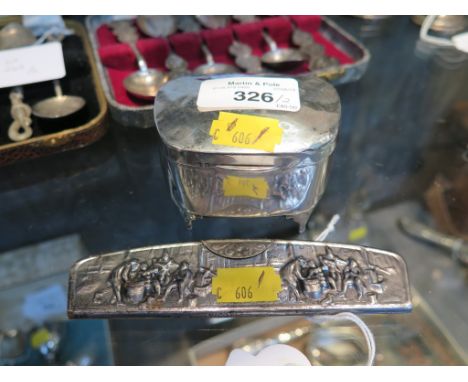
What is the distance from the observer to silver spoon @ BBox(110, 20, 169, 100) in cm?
81

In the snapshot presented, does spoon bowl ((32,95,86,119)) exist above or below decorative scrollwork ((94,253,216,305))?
above

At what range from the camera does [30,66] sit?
0.76 meters

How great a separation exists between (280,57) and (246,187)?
0.48 meters

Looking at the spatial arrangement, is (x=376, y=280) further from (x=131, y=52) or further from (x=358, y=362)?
(x=131, y=52)

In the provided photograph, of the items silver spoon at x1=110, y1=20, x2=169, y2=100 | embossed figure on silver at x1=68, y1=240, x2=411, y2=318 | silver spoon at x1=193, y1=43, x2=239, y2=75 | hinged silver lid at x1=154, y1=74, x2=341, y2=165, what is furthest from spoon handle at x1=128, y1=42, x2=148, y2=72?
embossed figure on silver at x1=68, y1=240, x2=411, y2=318

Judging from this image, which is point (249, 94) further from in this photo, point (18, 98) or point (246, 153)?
point (18, 98)

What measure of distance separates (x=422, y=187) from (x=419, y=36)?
0.50m

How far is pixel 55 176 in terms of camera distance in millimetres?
743

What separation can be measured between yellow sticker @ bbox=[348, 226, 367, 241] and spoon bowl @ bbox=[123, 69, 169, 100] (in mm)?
449

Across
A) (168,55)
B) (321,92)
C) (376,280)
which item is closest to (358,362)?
(376,280)

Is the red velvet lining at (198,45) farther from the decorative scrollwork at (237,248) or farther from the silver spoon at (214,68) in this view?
the decorative scrollwork at (237,248)

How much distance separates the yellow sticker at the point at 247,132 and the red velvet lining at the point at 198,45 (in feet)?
1.19

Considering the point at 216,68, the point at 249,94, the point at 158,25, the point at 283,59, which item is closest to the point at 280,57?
the point at 283,59

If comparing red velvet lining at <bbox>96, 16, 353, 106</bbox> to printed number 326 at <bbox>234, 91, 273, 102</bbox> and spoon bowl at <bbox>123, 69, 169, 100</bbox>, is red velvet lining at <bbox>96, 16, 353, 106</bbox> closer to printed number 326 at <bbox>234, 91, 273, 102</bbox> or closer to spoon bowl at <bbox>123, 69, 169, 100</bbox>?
spoon bowl at <bbox>123, 69, 169, 100</bbox>
